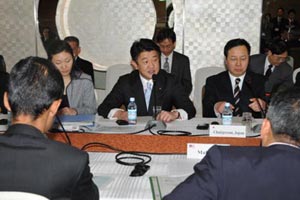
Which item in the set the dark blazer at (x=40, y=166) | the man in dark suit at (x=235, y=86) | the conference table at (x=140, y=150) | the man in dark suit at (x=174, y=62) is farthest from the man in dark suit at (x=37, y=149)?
the man in dark suit at (x=174, y=62)

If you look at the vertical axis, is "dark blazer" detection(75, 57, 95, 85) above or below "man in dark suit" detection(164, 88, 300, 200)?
below

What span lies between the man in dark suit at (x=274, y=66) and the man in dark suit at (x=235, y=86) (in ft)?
3.33

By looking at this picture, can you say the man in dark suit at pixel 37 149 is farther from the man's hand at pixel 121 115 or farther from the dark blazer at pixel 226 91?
the dark blazer at pixel 226 91

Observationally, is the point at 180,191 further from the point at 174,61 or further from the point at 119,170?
the point at 174,61

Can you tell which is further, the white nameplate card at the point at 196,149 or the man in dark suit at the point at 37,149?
the white nameplate card at the point at 196,149

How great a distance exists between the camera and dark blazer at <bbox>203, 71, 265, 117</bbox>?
3.47 m

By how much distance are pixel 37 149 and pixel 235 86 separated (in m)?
2.44

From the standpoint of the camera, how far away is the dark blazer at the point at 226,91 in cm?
347

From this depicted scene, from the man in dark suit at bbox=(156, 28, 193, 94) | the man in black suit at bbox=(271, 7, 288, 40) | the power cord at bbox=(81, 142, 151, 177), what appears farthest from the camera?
the man in black suit at bbox=(271, 7, 288, 40)

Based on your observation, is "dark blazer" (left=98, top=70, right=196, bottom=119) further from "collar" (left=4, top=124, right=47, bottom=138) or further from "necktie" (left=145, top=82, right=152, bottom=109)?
"collar" (left=4, top=124, right=47, bottom=138)

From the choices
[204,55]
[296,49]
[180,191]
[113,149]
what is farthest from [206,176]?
[296,49]

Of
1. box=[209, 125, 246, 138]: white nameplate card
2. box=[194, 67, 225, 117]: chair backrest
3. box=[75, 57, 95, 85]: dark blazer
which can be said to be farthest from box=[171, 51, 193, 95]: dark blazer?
box=[209, 125, 246, 138]: white nameplate card

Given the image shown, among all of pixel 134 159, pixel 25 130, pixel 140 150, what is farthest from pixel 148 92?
pixel 25 130

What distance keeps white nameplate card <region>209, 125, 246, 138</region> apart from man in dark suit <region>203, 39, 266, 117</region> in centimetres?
86
